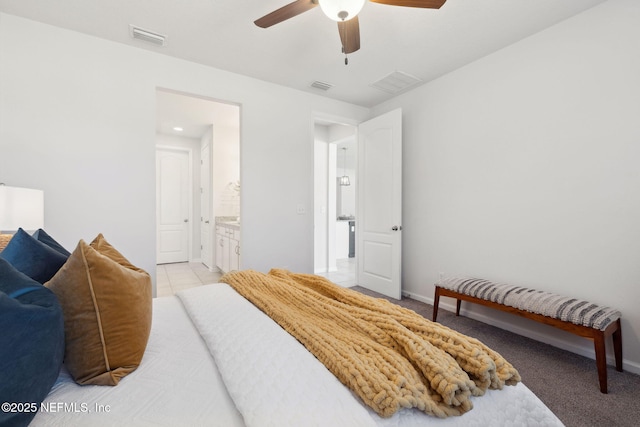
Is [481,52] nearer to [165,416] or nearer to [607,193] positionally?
[607,193]

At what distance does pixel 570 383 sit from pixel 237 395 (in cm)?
224

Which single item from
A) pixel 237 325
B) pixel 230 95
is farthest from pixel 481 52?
pixel 237 325

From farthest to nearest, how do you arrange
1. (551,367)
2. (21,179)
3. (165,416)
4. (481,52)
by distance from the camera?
(481,52) → (21,179) → (551,367) → (165,416)

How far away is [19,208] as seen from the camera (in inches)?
67.0

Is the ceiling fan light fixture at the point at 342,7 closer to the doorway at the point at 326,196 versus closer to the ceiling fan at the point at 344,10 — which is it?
the ceiling fan at the point at 344,10

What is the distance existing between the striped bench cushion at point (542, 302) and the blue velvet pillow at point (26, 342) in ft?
8.60

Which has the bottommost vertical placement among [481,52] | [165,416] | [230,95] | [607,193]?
[165,416]

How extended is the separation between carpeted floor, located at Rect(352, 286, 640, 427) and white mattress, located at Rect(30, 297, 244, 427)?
6.12ft

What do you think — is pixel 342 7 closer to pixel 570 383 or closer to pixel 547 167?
pixel 547 167

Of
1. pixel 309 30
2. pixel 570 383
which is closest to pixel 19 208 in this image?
pixel 309 30

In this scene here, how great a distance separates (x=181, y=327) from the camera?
1255mm

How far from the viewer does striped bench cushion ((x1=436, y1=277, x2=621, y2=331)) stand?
1.84 meters

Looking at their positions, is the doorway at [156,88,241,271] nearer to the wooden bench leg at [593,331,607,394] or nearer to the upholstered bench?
the upholstered bench

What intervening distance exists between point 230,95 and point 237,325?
2.71m
